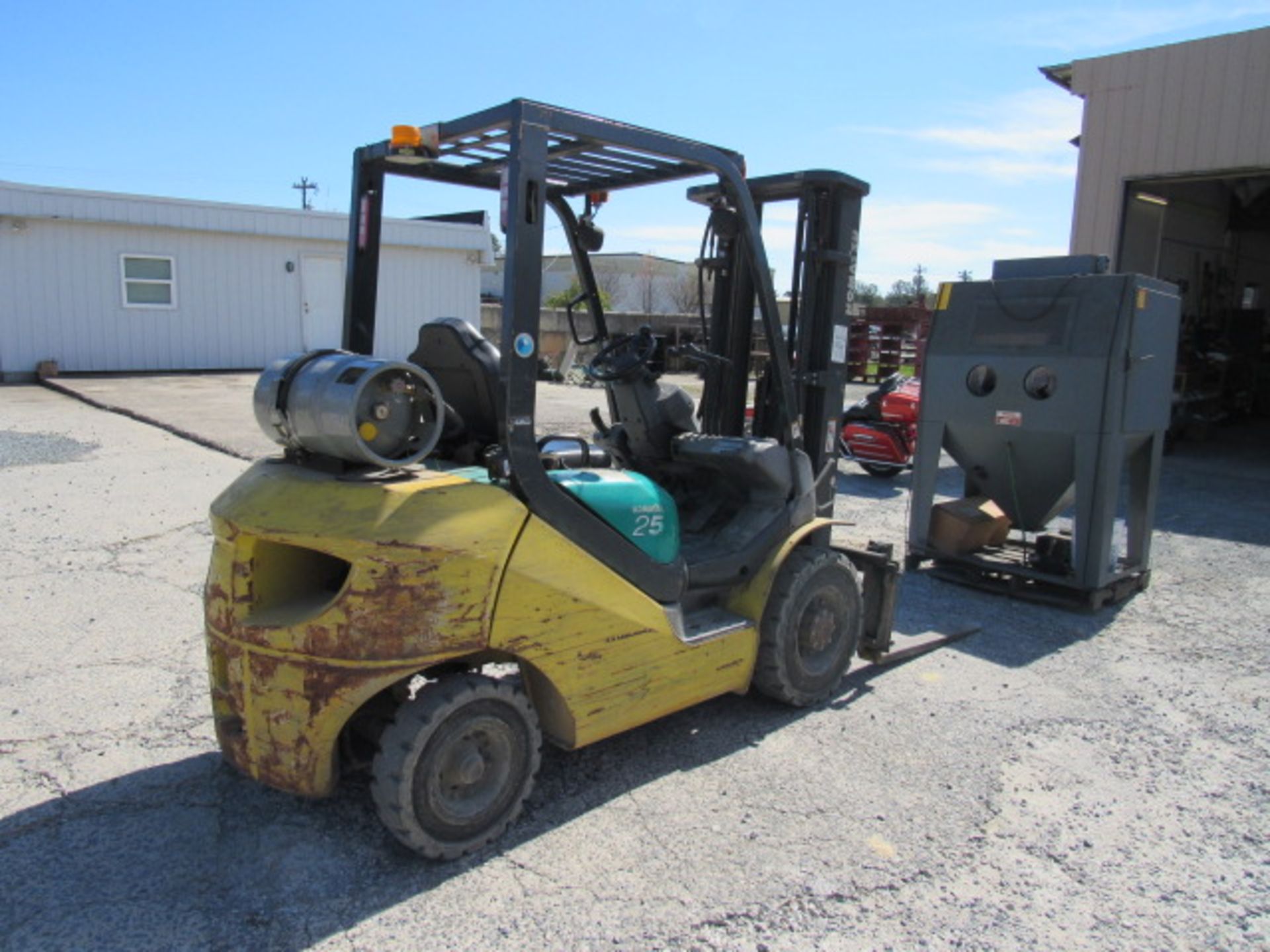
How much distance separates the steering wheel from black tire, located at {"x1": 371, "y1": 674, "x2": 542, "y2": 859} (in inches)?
63.1

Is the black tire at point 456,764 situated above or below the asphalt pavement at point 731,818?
above

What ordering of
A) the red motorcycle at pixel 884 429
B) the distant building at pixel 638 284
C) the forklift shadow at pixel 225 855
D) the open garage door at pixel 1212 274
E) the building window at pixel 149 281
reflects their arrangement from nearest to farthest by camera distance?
the forklift shadow at pixel 225 855 < the red motorcycle at pixel 884 429 < the open garage door at pixel 1212 274 < the building window at pixel 149 281 < the distant building at pixel 638 284

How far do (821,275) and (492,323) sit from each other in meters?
24.0

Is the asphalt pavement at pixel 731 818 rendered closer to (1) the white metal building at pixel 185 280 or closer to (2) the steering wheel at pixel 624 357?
(2) the steering wheel at pixel 624 357

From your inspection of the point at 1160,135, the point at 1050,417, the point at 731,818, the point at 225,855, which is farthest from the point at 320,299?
the point at 731,818

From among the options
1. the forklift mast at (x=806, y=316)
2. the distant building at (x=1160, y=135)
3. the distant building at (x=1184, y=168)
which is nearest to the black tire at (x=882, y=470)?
the distant building at (x=1184, y=168)

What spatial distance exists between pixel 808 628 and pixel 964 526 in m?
2.98

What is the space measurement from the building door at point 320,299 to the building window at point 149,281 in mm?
2710

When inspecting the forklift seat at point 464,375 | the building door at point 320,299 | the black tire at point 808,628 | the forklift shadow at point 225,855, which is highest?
the building door at point 320,299

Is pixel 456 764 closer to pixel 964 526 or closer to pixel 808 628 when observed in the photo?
pixel 808 628

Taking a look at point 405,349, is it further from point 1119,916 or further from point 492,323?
point 1119,916

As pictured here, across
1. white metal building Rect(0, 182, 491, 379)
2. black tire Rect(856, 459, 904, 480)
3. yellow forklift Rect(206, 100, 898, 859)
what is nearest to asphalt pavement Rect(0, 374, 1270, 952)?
yellow forklift Rect(206, 100, 898, 859)

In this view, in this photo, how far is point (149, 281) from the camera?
61.3 feet

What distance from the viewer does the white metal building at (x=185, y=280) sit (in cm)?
1733
